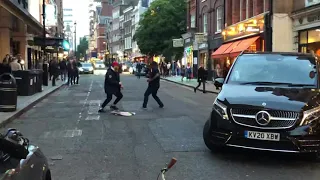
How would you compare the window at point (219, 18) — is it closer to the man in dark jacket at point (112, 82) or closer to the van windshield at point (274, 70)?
the man in dark jacket at point (112, 82)

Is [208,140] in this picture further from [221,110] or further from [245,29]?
[245,29]

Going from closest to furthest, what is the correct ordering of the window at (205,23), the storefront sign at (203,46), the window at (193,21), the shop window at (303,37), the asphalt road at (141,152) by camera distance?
the asphalt road at (141,152)
the shop window at (303,37)
the storefront sign at (203,46)
the window at (205,23)
the window at (193,21)

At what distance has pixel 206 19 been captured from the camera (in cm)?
3938

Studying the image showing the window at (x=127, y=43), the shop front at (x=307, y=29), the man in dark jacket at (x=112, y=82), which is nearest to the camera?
the man in dark jacket at (x=112, y=82)

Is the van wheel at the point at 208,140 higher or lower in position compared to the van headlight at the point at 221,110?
lower

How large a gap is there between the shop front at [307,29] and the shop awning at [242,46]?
10.8 feet

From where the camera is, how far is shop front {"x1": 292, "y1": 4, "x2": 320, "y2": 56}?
20953 millimetres

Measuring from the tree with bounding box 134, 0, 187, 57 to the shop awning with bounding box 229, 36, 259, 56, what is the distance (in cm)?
2289

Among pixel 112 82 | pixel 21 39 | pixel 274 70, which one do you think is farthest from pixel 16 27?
pixel 274 70

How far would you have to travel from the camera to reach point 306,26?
22.3 m

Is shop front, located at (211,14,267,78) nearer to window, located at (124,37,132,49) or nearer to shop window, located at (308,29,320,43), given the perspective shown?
shop window, located at (308,29,320,43)

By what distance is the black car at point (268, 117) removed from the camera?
6.38 m

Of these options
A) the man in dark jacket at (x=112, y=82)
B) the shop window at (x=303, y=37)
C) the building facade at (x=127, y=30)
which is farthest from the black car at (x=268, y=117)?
the building facade at (x=127, y=30)

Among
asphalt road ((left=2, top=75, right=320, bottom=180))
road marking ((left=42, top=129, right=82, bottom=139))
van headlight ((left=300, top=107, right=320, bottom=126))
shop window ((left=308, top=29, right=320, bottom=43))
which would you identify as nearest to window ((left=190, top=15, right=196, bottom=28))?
Result: shop window ((left=308, top=29, right=320, bottom=43))
